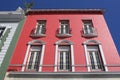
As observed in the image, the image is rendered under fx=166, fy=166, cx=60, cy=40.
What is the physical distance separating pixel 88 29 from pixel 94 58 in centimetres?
330

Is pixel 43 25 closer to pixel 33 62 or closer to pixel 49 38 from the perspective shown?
pixel 49 38

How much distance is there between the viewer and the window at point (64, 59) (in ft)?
38.2

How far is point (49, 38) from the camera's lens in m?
13.6

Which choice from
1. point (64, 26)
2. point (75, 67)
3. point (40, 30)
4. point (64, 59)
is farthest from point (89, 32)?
point (40, 30)

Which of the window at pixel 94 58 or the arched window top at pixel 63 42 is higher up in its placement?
the arched window top at pixel 63 42

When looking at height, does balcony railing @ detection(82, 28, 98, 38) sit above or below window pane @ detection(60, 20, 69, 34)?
below

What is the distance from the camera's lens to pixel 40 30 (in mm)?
14867

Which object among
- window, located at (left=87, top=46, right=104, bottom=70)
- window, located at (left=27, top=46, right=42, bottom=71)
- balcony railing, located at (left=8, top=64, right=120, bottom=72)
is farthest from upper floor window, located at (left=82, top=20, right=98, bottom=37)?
window, located at (left=27, top=46, right=42, bottom=71)

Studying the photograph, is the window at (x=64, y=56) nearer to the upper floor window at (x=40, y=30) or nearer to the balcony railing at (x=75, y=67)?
the balcony railing at (x=75, y=67)

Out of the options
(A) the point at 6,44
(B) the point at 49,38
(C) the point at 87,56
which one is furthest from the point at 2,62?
(C) the point at 87,56

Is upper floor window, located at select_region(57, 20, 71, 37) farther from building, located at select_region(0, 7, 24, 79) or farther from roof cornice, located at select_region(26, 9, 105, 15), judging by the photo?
building, located at select_region(0, 7, 24, 79)

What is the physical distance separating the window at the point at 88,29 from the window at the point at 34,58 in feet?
13.2

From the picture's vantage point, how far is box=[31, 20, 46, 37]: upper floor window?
45.7ft

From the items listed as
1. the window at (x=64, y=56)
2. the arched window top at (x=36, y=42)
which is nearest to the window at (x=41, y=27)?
the arched window top at (x=36, y=42)
